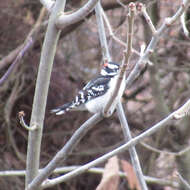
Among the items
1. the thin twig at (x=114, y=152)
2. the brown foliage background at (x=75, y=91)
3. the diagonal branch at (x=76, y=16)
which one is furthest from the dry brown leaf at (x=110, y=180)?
the brown foliage background at (x=75, y=91)

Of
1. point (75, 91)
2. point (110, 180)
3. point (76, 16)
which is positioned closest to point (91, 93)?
point (110, 180)

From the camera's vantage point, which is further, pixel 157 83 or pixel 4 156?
pixel 4 156

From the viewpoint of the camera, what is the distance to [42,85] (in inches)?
58.4

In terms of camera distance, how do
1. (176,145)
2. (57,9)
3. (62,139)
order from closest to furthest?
(57,9) < (176,145) < (62,139)

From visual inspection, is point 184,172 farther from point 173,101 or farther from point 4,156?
point 4,156

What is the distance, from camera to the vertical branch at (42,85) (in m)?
1.45

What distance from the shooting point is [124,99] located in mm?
4184

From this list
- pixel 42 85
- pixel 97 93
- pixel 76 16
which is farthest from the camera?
pixel 97 93

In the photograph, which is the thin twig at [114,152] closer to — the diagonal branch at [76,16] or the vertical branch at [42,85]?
the vertical branch at [42,85]

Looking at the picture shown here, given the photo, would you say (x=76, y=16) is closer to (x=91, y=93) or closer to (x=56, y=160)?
(x=56, y=160)

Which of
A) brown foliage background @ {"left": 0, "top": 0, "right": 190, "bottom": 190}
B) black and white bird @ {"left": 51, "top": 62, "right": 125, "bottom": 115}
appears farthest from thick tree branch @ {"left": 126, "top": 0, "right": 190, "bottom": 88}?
brown foliage background @ {"left": 0, "top": 0, "right": 190, "bottom": 190}

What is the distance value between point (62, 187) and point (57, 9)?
3081mm

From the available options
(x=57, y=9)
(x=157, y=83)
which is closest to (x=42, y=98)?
(x=57, y=9)

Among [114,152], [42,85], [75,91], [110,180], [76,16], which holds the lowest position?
[75,91]
